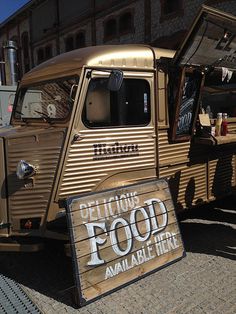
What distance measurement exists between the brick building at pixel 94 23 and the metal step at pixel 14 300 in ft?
27.1

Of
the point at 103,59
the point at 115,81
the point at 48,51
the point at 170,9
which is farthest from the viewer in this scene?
the point at 48,51

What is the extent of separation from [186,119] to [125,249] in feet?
6.05

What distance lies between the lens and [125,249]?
3.87m

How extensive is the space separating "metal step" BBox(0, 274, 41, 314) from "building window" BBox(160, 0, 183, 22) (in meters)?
14.8

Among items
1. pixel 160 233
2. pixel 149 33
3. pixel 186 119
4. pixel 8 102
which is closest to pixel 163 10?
pixel 149 33

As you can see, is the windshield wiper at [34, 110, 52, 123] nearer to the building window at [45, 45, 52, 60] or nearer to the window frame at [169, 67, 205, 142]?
the window frame at [169, 67, 205, 142]

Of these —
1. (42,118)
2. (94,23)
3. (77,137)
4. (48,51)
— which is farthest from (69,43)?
(77,137)

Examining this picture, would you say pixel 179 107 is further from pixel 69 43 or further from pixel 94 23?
pixel 69 43

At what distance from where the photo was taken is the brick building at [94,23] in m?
16.5

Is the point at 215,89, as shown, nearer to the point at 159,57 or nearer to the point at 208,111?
the point at 208,111

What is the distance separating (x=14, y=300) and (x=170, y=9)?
52.0ft

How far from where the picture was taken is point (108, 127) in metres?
4.16

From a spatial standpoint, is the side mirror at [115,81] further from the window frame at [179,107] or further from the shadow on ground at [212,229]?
the shadow on ground at [212,229]

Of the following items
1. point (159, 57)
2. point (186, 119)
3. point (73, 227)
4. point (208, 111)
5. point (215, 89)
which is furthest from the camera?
point (215, 89)
